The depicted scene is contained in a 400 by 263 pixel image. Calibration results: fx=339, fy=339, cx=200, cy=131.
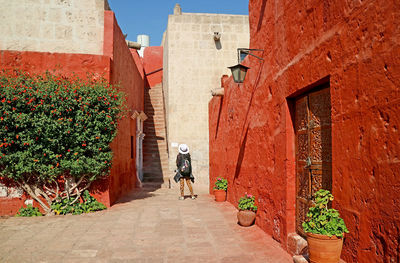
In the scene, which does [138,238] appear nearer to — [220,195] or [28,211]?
[28,211]

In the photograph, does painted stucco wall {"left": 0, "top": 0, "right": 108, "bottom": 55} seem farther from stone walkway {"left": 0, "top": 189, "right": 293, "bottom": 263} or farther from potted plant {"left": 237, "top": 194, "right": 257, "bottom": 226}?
potted plant {"left": 237, "top": 194, "right": 257, "bottom": 226}

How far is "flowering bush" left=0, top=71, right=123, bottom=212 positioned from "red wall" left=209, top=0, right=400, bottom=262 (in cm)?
376

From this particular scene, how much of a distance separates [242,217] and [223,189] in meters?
3.06

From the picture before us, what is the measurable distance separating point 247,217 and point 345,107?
3.27 meters

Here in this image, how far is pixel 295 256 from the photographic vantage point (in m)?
3.93

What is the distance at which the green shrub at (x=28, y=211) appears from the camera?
288 inches

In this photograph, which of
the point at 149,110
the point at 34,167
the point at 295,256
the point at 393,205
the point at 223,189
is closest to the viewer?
the point at 393,205

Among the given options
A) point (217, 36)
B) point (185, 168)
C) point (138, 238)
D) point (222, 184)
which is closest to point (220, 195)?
point (222, 184)

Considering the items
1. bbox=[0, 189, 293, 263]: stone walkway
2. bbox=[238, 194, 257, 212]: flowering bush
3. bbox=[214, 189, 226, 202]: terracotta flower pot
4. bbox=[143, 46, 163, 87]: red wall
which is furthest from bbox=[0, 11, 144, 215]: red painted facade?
bbox=[143, 46, 163, 87]: red wall

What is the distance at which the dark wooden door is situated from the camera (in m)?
3.67

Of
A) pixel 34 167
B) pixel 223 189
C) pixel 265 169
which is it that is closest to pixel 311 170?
pixel 265 169

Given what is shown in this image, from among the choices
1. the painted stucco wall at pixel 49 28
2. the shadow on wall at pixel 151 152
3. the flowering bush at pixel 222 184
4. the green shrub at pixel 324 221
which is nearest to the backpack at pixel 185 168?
the flowering bush at pixel 222 184

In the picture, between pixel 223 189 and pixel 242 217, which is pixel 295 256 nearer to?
pixel 242 217

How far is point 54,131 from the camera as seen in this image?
7152 millimetres
